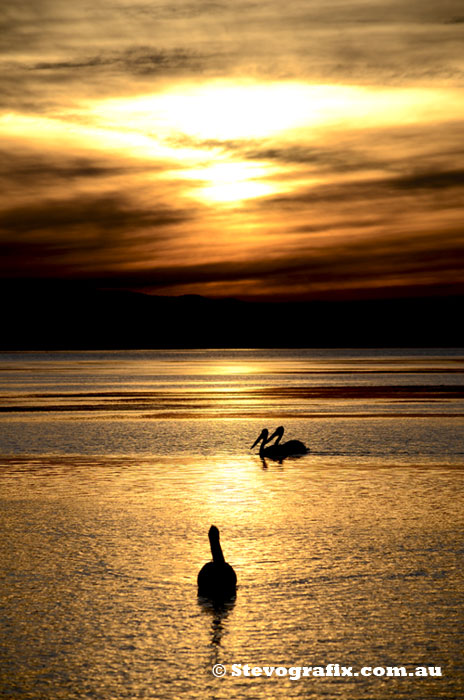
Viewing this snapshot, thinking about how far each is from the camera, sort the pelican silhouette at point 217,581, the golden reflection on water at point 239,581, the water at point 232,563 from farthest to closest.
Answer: the pelican silhouette at point 217,581 → the golden reflection on water at point 239,581 → the water at point 232,563

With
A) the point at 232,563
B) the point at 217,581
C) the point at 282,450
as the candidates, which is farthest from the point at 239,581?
the point at 282,450

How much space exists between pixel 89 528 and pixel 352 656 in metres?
7.47

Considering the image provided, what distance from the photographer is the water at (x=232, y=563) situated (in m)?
9.34

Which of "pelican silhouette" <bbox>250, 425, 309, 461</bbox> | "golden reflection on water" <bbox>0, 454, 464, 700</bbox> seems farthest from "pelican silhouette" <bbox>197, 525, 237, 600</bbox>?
"pelican silhouette" <bbox>250, 425, 309, 461</bbox>

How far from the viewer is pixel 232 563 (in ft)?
43.7

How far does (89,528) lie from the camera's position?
1603cm

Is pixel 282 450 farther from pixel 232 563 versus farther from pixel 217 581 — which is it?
pixel 217 581

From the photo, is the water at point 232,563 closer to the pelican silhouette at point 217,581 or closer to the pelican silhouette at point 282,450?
the pelican silhouette at point 217,581

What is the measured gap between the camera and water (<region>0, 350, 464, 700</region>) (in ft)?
30.6

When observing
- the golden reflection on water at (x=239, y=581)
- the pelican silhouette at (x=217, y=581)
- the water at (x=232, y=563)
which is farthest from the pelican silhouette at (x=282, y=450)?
the pelican silhouette at (x=217, y=581)

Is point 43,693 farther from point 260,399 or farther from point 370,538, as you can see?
A: point 260,399

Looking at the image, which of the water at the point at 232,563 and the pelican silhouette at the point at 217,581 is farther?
the pelican silhouette at the point at 217,581

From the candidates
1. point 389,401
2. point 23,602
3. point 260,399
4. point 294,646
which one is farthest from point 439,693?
point 260,399

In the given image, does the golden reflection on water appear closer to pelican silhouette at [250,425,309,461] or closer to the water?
the water
